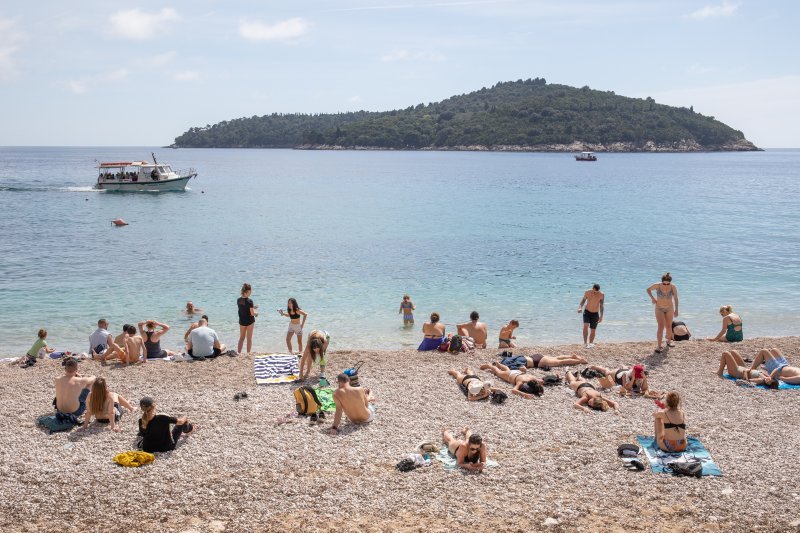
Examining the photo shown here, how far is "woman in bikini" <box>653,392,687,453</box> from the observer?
29.6 feet

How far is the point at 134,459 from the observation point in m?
8.77

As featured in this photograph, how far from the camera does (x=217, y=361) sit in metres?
13.3

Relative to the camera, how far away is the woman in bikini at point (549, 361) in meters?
13.1

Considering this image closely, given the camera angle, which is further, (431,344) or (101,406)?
(431,344)

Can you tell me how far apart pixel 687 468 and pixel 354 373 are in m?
5.79

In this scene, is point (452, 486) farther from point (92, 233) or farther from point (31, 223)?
point (31, 223)

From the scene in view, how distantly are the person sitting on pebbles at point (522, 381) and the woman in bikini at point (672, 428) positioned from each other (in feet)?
8.39

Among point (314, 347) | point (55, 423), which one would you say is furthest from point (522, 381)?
point (55, 423)

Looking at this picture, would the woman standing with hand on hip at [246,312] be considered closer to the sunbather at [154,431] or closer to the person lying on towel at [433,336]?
the person lying on towel at [433,336]

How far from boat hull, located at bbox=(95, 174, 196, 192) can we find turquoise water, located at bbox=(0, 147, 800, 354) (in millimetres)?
802

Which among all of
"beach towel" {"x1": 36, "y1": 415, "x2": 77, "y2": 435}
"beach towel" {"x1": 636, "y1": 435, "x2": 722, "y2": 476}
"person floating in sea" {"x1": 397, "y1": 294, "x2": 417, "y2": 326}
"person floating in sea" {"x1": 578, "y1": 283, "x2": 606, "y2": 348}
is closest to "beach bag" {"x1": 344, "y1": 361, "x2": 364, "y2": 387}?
"beach towel" {"x1": 36, "y1": 415, "x2": 77, "y2": 435}

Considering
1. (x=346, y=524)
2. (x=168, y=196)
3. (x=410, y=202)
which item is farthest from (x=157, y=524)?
(x=168, y=196)

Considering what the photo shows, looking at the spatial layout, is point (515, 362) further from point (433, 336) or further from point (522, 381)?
point (433, 336)

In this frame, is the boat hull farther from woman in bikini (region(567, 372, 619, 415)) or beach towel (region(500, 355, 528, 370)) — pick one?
woman in bikini (region(567, 372, 619, 415))
